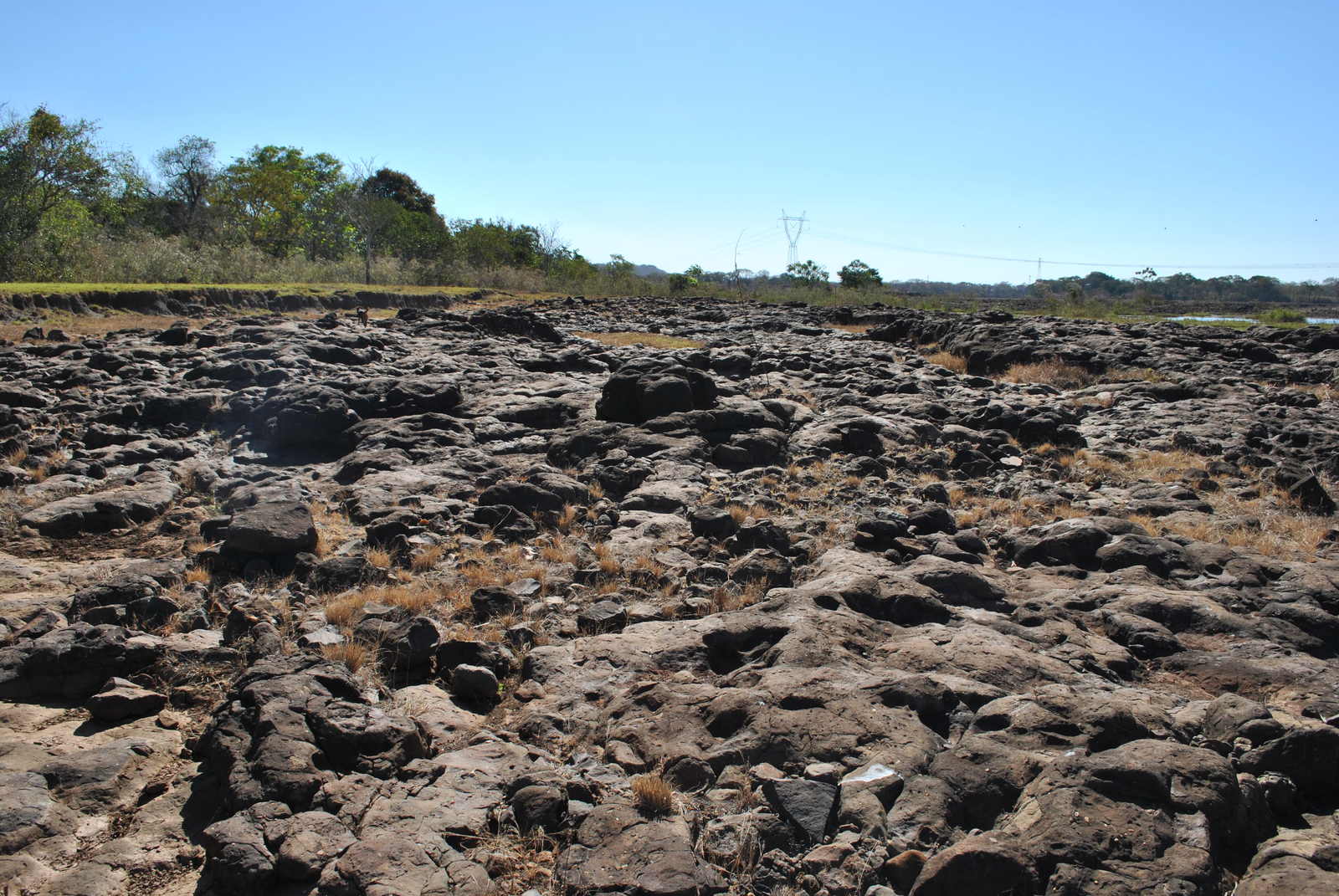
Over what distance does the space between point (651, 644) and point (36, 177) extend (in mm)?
28704

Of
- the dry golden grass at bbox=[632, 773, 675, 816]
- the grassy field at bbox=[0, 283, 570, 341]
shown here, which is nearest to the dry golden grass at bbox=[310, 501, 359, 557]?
the dry golden grass at bbox=[632, 773, 675, 816]

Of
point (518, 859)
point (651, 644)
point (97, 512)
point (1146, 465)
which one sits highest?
point (1146, 465)

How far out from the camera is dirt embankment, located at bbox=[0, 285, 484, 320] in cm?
1845

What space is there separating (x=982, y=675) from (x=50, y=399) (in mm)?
11528

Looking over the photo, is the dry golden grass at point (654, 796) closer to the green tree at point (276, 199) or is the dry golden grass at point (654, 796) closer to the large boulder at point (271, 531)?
the large boulder at point (271, 531)

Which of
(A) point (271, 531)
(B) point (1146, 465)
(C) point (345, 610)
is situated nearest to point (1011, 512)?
(B) point (1146, 465)

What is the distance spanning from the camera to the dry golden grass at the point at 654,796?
3.48 meters

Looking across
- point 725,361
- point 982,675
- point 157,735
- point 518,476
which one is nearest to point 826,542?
point 982,675

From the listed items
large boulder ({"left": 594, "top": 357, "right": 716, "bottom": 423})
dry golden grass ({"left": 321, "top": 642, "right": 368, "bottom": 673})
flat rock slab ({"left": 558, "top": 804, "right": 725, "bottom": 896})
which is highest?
large boulder ({"left": 594, "top": 357, "right": 716, "bottom": 423})

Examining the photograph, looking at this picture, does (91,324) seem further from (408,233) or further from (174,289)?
(408,233)

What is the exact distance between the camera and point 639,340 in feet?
71.9

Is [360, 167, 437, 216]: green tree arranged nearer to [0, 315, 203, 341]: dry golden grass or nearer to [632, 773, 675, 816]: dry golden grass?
[0, 315, 203, 341]: dry golden grass

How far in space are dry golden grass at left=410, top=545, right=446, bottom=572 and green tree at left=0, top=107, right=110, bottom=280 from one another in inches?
886

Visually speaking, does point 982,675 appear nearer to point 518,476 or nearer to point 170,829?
point 170,829
